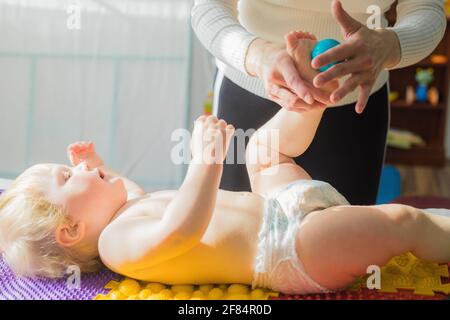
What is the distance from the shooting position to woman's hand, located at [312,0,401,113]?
0.82 m

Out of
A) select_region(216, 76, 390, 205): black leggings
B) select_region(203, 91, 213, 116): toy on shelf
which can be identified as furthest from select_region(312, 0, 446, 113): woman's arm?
select_region(203, 91, 213, 116): toy on shelf

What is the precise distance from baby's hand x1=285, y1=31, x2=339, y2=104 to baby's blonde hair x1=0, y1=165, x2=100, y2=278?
48cm

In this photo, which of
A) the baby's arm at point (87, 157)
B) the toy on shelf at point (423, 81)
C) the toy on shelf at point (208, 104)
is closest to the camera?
the baby's arm at point (87, 157)

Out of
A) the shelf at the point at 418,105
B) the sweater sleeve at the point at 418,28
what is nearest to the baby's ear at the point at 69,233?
the sweater sleeve at the point at 418,28

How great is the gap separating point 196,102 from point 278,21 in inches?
59.6

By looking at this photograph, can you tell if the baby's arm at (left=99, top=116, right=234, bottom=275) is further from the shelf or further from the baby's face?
the shelf

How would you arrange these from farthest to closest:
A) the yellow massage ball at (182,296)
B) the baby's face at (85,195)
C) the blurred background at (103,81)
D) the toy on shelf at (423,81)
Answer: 1. the toy on shelf at (423,81)
2. the blurred background at (103,81)
3. the baby's face at (85,195)
4. the yellow massage ball at (182,296)

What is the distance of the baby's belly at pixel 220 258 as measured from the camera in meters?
0.93

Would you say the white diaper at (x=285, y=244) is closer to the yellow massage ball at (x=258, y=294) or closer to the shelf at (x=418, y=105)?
the yellow massage ball at (x=258, y=294)

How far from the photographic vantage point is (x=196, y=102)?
2.71 m

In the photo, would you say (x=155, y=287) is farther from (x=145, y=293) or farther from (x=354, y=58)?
(x=354, y=58)

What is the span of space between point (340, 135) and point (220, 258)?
461 millimetres

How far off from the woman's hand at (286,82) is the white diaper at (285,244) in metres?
0.17

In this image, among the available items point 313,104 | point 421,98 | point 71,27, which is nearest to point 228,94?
point 313,104
